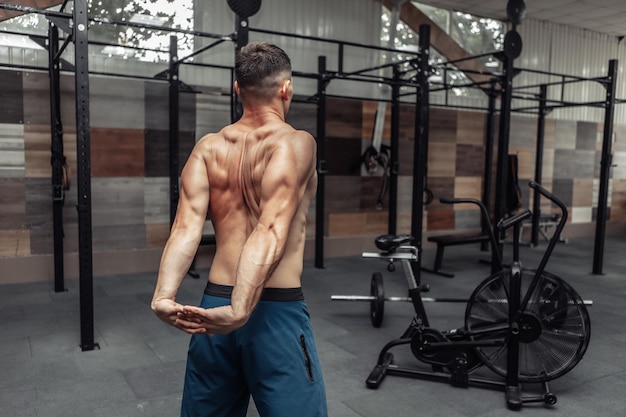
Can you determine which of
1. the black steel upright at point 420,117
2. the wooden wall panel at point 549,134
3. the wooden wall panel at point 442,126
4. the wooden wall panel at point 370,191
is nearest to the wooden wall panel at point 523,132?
the wooden wall panel at point 549,134

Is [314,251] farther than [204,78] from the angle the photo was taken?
Yes

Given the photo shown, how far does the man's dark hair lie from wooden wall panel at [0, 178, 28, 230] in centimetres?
447

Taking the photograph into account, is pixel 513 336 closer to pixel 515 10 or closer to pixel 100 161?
pixel 515 10

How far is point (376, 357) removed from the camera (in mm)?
3393

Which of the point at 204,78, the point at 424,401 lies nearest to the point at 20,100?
the point at 204,78

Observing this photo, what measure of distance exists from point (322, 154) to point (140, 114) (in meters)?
1.93

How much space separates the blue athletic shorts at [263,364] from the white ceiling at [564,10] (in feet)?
22.6

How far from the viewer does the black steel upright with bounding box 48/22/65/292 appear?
14.6ft

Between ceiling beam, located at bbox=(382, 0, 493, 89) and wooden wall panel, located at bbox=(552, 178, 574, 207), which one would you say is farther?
wooden wall panel, located at bbox=(552, 178, 574, 207)

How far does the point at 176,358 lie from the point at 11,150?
10.0 feet

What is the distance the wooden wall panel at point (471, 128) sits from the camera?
25.6 ft

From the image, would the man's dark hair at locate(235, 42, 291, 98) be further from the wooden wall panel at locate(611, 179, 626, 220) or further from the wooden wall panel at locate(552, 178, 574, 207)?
the wooden wall panel at locate(611, 179, 626, 220)

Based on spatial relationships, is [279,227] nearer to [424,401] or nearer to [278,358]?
[278,358]

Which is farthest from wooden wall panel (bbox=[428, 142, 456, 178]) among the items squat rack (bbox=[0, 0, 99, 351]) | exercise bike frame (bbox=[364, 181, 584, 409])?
squat rack (bbox=[0, 0, 99, 351])
